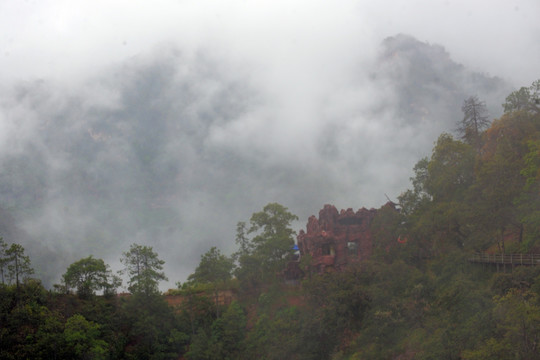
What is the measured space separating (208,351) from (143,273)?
29.0 ft

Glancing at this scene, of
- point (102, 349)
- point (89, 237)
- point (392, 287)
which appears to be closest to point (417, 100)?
point (89, 237)

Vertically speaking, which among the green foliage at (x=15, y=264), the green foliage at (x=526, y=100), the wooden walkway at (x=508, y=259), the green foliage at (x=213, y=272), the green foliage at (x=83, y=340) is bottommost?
the green foliage at (x=83, y=340)

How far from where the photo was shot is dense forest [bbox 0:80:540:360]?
2508cm

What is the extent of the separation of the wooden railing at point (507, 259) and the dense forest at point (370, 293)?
24.6 inches

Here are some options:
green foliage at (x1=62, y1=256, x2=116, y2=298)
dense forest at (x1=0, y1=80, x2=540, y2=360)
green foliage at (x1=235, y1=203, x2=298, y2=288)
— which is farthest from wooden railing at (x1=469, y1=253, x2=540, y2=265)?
green foliage at (x1=62, y1=256, x2=116, y2=298)

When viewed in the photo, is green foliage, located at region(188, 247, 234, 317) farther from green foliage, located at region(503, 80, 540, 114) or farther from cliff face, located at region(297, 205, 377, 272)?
green foliage, located at region(503, 80, 540, 114)

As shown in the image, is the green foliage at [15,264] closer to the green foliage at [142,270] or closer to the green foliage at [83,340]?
the green foliage at [83,340]

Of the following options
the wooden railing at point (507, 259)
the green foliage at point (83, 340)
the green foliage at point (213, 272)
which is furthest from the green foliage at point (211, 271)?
the wooden railing at point (507, 259)

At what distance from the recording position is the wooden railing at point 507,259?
86.3ft

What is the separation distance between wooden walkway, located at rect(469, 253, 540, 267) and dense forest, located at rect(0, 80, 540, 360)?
2.04ft

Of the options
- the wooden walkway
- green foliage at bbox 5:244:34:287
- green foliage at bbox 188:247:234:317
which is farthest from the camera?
green foliage at bbox 188:247:234:317

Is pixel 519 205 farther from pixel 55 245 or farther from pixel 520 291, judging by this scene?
pixel 55 245

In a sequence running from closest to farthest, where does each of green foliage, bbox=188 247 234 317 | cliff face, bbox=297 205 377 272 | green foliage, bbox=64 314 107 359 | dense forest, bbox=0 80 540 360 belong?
dense forest, bbox=0 80 540 360 → green foliage, bbox=64 314 107 359 → cliff face, bbox=297 205 377 272 → green foliage, bbox=188 247 234 317

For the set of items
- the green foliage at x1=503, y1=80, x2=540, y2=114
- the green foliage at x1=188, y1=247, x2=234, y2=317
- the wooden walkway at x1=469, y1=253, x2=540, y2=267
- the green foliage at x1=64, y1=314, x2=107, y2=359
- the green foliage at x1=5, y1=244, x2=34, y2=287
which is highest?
the green foliage at x1=503, y1=80, x2=540, y2=114
